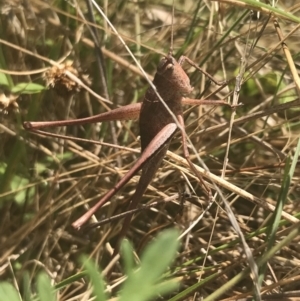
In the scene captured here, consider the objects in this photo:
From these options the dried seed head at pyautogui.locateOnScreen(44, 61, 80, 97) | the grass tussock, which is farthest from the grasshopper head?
the dried seed head at pyautogui.locateOnScreen(44, 61, 80, 97)

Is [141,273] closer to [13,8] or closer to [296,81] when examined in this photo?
[296,81]

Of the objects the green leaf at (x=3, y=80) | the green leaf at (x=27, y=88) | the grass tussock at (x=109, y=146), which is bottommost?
the grass tussock at (x=109, y=146)

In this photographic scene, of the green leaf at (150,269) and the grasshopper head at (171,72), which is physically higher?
the grasshopper head at (171,72)

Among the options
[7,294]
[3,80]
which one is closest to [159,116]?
[3,80]

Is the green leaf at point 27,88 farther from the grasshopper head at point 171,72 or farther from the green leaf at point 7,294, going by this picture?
the green leaf at point 7,294

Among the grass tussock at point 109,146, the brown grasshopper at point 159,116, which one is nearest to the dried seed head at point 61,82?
the grass tussock at point 109,146

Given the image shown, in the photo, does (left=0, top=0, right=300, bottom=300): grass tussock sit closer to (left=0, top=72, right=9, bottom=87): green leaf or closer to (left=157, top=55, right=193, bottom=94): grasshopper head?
(left=0, top=72, right=9, bottom=87): green leaf

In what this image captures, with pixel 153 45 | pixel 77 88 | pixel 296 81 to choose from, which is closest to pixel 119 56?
pixel 153 45
